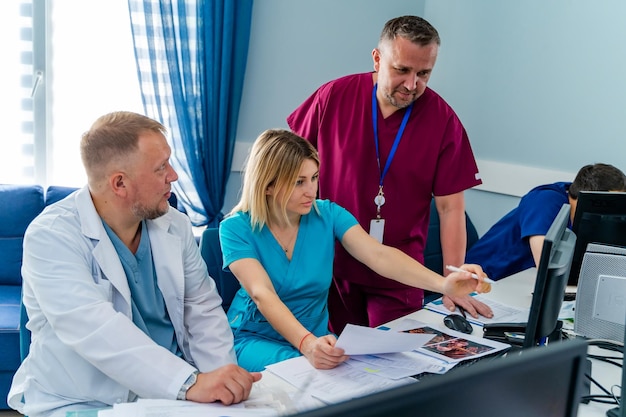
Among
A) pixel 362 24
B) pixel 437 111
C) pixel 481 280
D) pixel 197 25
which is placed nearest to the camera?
pixel 481 280

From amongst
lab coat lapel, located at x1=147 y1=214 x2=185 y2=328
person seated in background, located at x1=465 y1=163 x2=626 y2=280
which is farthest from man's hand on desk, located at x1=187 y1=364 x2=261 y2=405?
person seated in background, located at x1=465 y1=163 x2=626 y2=280

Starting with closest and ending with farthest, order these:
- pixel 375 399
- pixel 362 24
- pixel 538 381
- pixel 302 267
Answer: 1. pixel 375 399
2. pixel 538 381
3. pixel 302 267
4. pixel 362 24

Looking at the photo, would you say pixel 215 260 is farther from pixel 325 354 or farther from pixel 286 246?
pixel 325 354

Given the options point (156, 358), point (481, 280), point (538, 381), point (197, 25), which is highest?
point (197, 25)

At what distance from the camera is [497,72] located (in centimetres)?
395

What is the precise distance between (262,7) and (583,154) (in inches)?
75.9

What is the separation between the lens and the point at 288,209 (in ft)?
7.15

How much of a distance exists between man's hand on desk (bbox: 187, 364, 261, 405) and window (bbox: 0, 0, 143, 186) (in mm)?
2673

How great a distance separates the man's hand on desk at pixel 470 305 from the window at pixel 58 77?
233 centimetres

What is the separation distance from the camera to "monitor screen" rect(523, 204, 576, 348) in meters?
1.35

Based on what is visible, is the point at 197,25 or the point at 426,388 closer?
the point at 426,388

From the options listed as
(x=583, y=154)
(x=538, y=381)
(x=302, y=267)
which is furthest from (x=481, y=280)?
(x=583, y=154)

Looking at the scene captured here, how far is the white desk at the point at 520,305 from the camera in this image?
1.61 metres

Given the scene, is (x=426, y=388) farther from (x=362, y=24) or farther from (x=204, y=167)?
(x=362, y=24)
